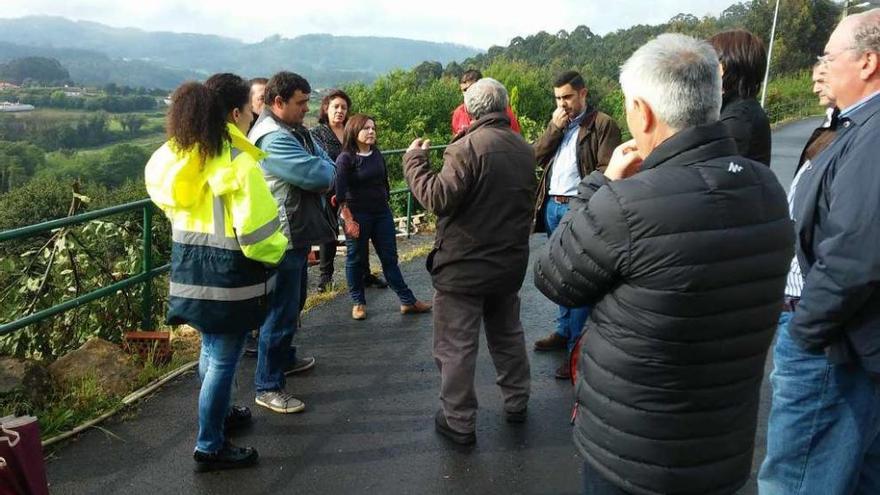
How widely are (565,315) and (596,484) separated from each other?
9.07ft

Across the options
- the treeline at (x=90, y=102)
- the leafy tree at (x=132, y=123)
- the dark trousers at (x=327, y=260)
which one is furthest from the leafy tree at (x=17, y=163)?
the dark trousers at (x=327, y=260)

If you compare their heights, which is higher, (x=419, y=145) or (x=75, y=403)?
(x=419, y=145)

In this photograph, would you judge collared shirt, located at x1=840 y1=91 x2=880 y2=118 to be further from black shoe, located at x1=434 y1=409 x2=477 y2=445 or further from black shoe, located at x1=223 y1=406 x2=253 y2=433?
black shoe, located at x1=223 y1=406 x2=253 y2=433

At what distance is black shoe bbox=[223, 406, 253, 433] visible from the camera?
364cm

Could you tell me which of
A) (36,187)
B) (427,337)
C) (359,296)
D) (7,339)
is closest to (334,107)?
(359,296)

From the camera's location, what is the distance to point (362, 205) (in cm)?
550

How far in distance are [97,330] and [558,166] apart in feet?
10.8

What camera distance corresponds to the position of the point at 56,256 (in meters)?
4.52

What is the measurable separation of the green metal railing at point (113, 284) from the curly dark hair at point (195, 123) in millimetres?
1222

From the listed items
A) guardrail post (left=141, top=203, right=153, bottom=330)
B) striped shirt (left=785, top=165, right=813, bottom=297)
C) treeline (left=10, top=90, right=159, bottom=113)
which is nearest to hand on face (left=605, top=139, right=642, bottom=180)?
striped shirt (left=785, top=165, right=813, bottom=297)

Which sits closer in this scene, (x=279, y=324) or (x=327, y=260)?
(x=279, y=324)

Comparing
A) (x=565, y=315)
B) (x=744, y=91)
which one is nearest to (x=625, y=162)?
(x=744, y=91)

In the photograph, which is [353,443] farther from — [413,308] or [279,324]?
[413,308]

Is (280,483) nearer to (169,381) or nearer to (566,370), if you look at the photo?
(169,381)
